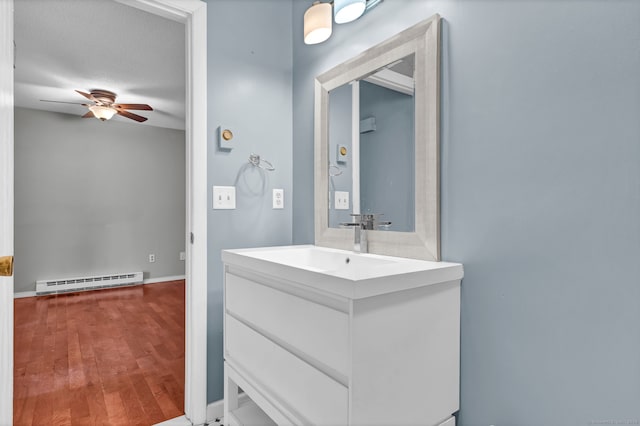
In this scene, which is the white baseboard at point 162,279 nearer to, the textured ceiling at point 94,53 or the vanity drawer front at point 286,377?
the textured ceiling at point 94,53

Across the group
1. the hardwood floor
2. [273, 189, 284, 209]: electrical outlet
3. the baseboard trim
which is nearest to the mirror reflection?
[273, 189, 284, 209]: electrical outlet

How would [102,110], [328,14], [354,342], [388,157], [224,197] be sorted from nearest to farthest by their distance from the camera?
[354,342] → [388,157] → [328,14] → [224,197] → [102,110]

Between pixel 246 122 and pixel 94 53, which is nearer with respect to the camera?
pixel 246 122

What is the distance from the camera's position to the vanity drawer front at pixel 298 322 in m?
0.94

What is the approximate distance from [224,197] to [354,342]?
1.21 metres

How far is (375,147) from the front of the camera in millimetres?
1545

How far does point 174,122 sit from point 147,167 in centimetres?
81

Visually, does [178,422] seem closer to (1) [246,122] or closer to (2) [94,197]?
(1) [246,122]

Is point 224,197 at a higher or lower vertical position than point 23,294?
higher

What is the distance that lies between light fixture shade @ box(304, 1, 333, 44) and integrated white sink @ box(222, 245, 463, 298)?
1046 millimetres

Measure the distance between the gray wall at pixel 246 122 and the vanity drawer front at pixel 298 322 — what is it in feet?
1.49

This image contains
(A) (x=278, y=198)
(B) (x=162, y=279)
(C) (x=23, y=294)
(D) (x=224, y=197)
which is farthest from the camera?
(B) (x=162, y=279)

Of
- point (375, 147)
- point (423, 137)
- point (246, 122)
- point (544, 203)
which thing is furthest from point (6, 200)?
point (544, 203)

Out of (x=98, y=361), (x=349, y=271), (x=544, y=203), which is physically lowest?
(x=98, y=361)
